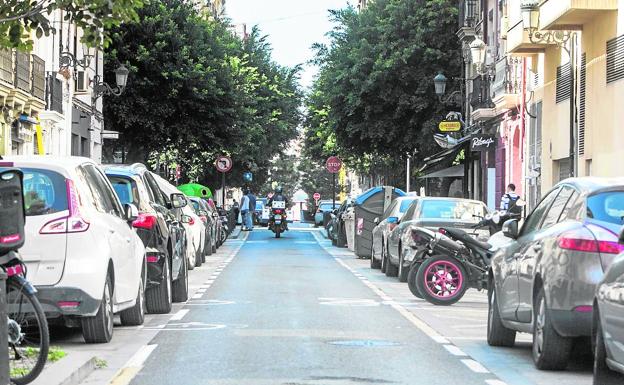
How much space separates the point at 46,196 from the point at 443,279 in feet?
27.8

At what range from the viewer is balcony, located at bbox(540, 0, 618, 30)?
30453 mm

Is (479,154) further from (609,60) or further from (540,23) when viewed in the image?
(609,60)

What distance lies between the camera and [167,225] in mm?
18328

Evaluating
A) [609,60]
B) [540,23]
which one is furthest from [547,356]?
[540,23]

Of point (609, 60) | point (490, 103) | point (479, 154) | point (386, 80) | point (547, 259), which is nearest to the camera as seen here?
point (547, 259)

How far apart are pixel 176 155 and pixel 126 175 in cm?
4609

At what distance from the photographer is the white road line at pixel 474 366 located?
11859 mm

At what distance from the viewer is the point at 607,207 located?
11234mm

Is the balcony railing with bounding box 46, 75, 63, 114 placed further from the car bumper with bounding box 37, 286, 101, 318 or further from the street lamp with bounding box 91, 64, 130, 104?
the car bumper with bounding box 37, 286, 101, 318

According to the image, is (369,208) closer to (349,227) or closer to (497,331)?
(349,227)

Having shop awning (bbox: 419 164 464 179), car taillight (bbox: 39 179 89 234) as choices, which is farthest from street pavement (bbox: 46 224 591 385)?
shop awning (bbox: 419 164 464 179)

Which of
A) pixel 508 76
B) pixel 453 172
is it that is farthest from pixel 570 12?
pixel 453 172

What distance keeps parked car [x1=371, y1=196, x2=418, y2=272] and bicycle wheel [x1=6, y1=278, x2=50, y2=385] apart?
17.1m

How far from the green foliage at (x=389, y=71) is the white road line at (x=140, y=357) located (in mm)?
43574
